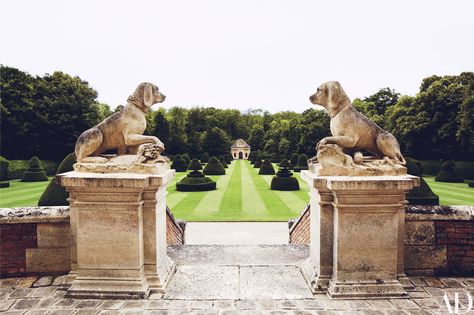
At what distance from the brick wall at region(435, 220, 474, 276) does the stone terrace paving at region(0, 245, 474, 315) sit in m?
0.17

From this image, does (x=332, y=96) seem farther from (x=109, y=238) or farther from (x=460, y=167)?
(x=460, y=167)

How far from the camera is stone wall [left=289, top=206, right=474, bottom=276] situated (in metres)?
4.85

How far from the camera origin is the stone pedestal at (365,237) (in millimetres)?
4246

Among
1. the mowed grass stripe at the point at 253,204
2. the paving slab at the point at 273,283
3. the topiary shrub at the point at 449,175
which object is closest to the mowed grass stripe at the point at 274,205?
the mowed grass stripe at the point at 253,204

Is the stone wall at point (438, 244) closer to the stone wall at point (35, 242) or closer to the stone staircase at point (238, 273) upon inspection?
the stone staircase at point (238, 273)

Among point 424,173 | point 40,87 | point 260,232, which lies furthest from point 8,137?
A: point 424,173

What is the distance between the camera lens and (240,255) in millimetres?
5660

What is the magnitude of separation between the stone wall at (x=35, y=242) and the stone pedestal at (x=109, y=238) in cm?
58

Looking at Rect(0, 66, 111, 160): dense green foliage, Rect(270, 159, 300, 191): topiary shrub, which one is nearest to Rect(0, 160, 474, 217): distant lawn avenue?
Rect(270, 159, 300, 191): topiary shrub

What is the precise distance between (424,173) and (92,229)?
38.2 meters

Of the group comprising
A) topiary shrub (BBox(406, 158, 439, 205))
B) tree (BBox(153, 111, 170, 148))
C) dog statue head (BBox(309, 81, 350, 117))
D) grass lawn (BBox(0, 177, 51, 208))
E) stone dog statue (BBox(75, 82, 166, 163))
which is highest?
tree (BBox(153, 111, 170, 148))

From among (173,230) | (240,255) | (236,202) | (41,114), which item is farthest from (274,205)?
(41,114)

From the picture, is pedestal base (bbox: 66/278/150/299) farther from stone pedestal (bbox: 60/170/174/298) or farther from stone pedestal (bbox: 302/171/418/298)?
stone pedestal (bbox: 302/171/418/298)

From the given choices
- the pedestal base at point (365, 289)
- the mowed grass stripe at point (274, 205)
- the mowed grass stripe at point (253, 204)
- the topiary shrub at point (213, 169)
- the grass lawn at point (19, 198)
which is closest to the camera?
the pedestal base at point (365, 289)
